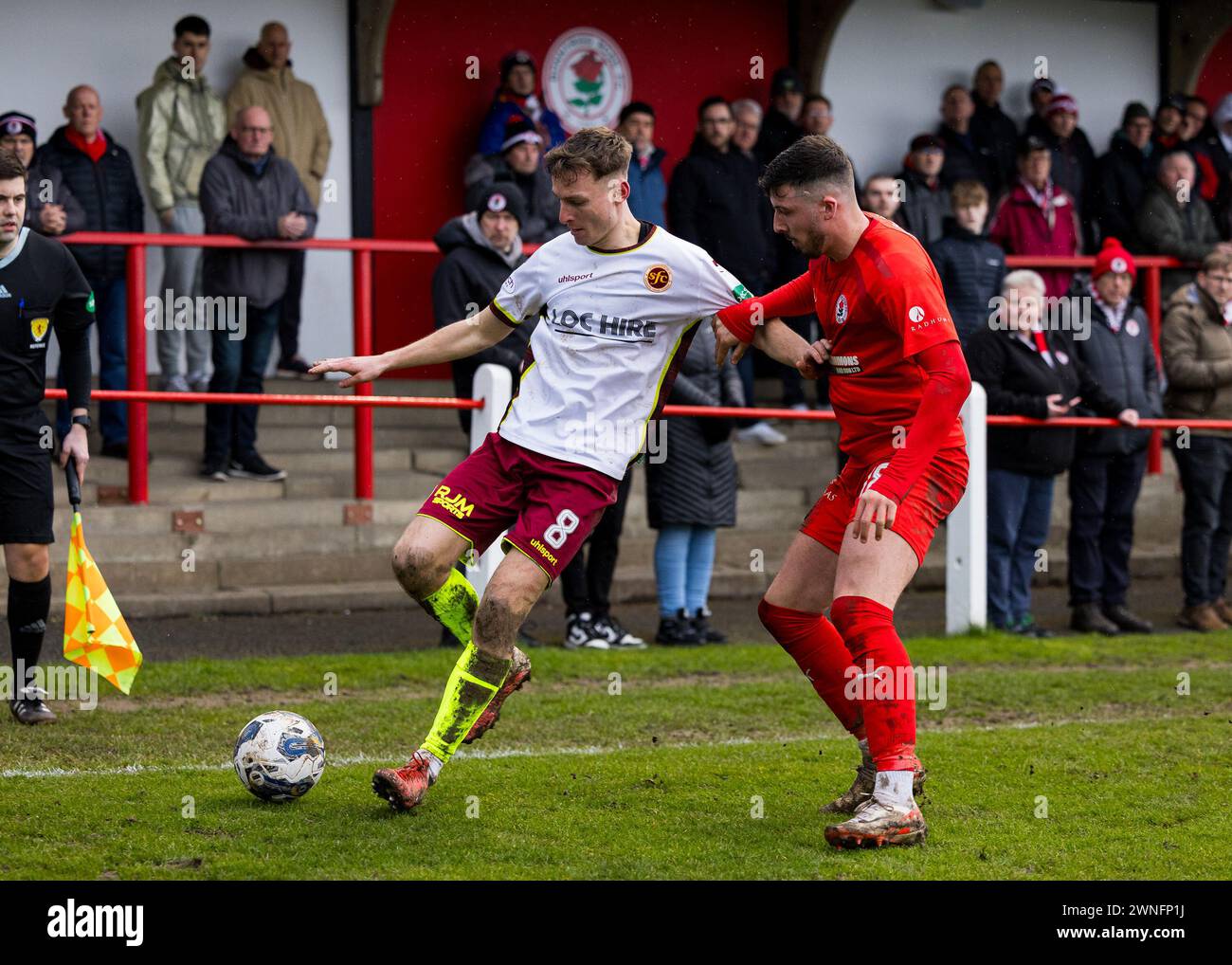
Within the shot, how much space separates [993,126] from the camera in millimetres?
13969

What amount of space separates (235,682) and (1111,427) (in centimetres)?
540

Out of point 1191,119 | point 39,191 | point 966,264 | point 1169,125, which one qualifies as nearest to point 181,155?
point 39,191

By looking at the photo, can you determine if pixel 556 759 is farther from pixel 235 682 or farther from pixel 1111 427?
pixel 1111 427

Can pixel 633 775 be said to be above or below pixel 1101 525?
below

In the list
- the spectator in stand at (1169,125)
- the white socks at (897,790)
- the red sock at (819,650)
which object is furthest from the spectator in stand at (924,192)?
the white socks at (897,790)

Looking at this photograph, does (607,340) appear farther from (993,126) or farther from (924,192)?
(993,126)

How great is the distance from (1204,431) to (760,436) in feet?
10.6

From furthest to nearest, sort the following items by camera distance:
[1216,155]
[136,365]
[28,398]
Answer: [1216,155] → [136,365] → [28,398]

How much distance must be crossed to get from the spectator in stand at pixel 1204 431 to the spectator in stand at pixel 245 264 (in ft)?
18.2

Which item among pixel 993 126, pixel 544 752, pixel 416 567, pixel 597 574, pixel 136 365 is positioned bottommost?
pixel 544 752

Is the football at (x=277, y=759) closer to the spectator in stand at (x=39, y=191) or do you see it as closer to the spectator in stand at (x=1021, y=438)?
the spectator in stand at (x=39, y=191)

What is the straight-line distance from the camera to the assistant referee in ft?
22.8

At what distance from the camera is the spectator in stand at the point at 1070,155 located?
13.7 m
